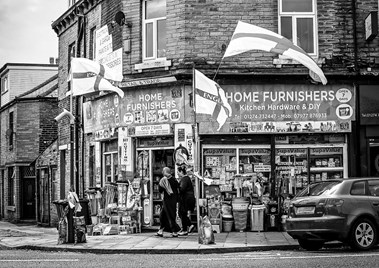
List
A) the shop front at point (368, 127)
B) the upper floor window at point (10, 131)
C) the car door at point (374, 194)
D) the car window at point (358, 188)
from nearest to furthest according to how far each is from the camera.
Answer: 1. the car door at point (374, 194)
2. the car window at point (358, 188)
3. the shop front at point (368, 127)
4. the upper floor window at point (10, 131)

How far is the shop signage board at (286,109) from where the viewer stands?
62.9ft

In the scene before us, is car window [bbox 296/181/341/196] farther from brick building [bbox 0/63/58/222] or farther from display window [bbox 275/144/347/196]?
brick building [bbox 0/63/58/222]

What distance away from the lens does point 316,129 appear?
63.2 feet

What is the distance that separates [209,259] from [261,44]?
236 inches

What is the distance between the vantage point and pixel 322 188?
14.3 meters

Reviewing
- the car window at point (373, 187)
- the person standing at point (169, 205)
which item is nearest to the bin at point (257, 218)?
the person standing at point (169, 205)

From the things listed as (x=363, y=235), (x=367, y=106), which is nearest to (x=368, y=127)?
(x=367, y=106)

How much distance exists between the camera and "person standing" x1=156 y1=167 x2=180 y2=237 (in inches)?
690

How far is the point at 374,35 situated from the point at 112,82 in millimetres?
8064

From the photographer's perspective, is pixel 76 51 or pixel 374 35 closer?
pixel 374 35

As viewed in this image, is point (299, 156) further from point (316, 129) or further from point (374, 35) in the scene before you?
point (374, 35)

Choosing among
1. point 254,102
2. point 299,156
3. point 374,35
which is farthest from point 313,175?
point 374,35

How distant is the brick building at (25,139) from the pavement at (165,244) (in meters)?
15.5

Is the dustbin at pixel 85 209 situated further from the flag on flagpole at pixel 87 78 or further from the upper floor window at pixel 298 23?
the upper floor window at pixel 298 23
